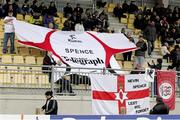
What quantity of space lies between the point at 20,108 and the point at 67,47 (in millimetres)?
4403

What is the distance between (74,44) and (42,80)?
13.5 ft

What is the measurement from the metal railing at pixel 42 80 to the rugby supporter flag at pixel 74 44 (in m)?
1.90

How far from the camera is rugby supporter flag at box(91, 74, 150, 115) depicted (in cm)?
1797

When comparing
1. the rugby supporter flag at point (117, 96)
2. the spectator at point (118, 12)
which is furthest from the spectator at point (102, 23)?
the rugby supporter flag at point (117, 96)

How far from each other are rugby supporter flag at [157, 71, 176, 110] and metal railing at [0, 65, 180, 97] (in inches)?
79.1

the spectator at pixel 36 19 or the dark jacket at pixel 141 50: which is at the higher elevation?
the spectator at pixel 36 19

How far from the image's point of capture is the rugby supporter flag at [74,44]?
21156 mm

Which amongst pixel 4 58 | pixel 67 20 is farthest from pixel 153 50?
pixel 4 58

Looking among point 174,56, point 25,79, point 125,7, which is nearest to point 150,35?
point 174,56

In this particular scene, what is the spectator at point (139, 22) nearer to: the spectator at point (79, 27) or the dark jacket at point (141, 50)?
the dark jacket at point (141, 50)

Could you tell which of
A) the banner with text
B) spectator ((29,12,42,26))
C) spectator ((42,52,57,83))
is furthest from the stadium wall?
spectator ((29,12,42,26))

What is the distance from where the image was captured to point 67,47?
2178 cm

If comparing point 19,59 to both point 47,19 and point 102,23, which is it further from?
point 102,23

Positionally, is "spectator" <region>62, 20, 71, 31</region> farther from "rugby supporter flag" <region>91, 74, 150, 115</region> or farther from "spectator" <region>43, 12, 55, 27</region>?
"rugby supporter flag" <region>91, 74, 150, 115</region>
